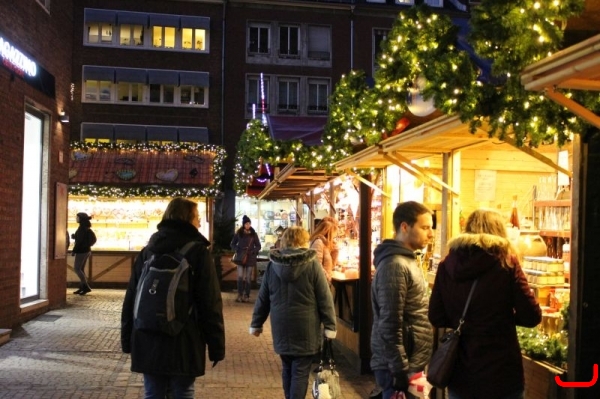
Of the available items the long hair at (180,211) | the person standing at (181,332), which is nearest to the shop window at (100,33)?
the long hair at (180,211)

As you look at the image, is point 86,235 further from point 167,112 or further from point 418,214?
point 167,112

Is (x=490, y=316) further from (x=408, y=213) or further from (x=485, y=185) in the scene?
(x=485, y=185)

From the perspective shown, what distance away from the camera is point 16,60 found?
1104 centimetres

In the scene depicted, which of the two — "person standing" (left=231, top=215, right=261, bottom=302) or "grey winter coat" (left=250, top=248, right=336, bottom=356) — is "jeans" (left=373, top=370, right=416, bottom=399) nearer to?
"grey winter coat" (left=250, top=248, right=336, bottom=356)

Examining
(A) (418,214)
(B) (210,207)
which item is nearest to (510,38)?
(A) (418,214)

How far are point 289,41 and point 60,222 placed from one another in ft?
71.3

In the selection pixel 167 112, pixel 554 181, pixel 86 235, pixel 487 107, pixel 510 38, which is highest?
pixel 167 112

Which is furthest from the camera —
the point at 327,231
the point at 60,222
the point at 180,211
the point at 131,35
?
the point at 131,35

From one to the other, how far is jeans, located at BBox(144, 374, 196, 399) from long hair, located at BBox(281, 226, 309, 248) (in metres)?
1.88

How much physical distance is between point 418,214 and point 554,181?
103 inches

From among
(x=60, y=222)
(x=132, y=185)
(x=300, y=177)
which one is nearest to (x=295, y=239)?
(x=300, y=177)

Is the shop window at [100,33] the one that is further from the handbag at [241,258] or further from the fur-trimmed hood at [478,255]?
the fur-trimmed hood at [478,255]

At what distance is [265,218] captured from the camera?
35.0m

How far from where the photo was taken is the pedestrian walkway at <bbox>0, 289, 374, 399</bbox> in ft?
24.8
